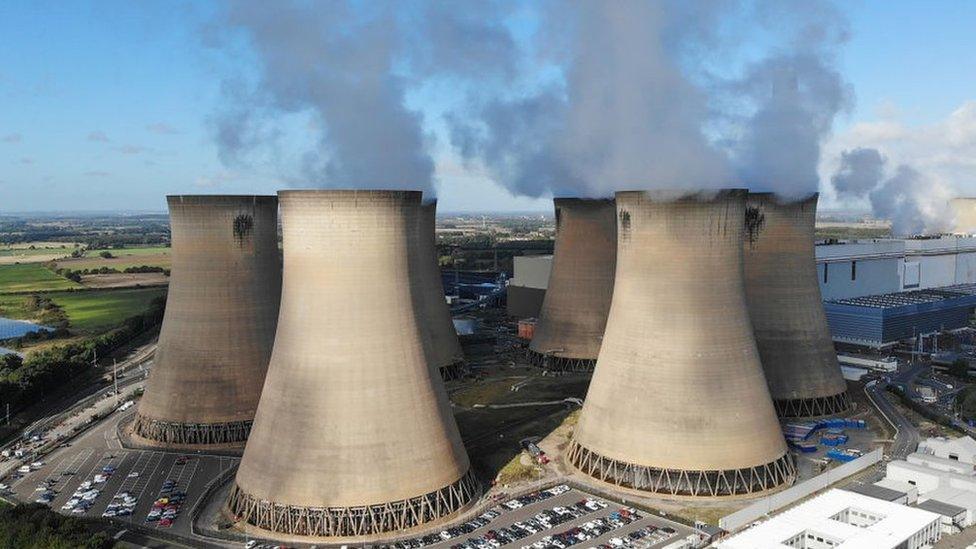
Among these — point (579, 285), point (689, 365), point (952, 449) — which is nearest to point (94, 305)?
point (579, 285)

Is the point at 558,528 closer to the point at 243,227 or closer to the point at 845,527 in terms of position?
the point at 845,527

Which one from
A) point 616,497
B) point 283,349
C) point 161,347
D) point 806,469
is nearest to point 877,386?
point 806,469

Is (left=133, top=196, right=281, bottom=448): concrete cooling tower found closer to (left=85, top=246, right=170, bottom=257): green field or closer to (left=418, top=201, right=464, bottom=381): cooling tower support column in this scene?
(left=418, top=201, right=464, bottom=381): cooling tower support column

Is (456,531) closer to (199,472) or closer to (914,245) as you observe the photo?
(199,472)

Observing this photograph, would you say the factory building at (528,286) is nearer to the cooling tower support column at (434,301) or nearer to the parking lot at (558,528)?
the cooling tower support column at (434,301)

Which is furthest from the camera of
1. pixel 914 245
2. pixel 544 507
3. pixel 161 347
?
pixel 914 245

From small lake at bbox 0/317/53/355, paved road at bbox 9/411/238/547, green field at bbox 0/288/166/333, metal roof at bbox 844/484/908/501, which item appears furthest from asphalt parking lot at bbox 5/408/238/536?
small lake at bbox 0/317/53/355
